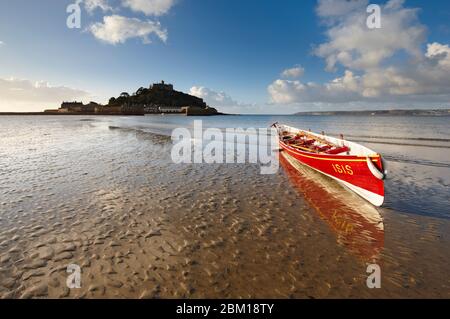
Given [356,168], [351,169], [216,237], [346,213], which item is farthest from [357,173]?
[216,237]

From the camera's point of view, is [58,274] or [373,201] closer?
[58,274]

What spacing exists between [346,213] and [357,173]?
7.95 feet

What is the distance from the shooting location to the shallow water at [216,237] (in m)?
5.17

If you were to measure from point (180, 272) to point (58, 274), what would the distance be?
9.31 feet

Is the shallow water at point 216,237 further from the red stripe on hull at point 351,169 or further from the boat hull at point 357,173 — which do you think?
the red stripe on hull at point 351,169

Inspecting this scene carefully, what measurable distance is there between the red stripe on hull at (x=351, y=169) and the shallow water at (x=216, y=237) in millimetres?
798

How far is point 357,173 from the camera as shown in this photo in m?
10.6

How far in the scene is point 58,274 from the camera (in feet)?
17.5

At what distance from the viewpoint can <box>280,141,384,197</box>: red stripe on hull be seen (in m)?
9.66

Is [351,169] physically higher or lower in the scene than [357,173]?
higher

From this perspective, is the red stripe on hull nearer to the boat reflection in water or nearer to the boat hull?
the boat hull

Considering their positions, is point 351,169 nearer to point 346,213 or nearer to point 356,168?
point 356,168
